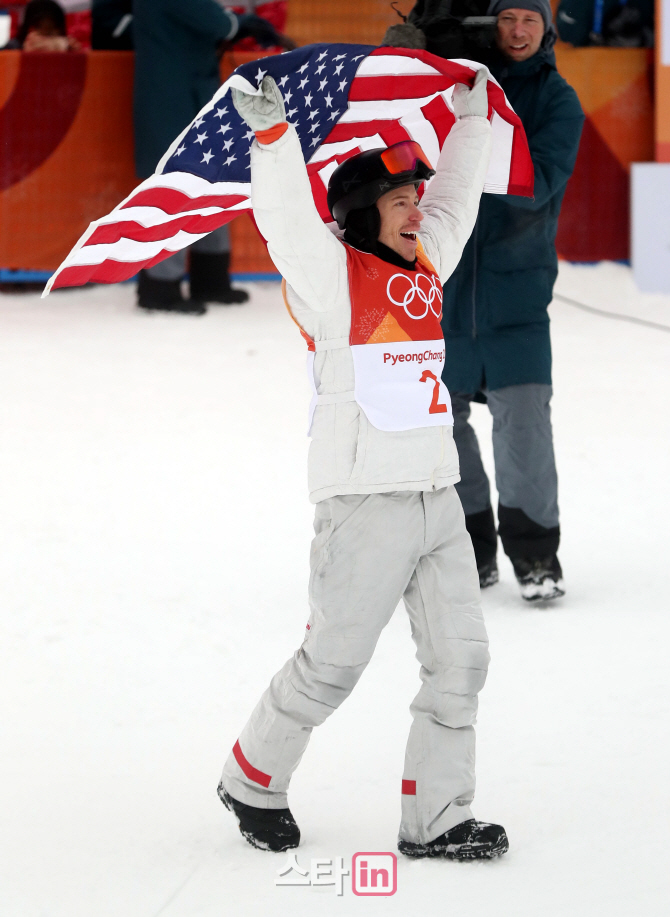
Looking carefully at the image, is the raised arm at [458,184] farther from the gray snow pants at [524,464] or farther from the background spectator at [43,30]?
the background spectator at [43,30]

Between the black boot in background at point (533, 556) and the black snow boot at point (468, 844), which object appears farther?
the black boot in background at point (533, 556)

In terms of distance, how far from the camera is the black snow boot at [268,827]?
2361 millimetres

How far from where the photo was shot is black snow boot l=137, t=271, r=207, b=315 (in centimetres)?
735

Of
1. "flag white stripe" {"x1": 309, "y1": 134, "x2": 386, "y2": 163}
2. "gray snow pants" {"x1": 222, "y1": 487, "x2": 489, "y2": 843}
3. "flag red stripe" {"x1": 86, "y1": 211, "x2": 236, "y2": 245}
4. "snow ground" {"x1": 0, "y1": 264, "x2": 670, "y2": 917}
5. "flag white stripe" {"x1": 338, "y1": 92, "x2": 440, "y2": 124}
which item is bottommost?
"snow ground" {"x1": 0, "y1": 264, "x2": 670, "y2": 917}

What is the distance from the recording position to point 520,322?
3834 mm

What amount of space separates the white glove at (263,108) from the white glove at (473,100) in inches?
34.4

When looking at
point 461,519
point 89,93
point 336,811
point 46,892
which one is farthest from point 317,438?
point 89,93

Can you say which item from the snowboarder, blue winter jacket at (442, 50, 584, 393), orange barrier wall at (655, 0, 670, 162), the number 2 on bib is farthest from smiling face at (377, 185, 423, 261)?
orange barrier wall at (655, 0, 670, 162)

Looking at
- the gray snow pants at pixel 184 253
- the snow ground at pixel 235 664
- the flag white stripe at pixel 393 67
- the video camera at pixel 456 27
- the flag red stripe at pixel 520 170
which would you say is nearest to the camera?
the snow ground at pixel 235 664

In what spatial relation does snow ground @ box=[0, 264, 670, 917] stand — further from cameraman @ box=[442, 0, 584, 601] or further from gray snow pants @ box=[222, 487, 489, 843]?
cameraman @ box=[442, 0, 584, 601]

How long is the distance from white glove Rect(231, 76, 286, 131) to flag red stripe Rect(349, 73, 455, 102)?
822 millimetres

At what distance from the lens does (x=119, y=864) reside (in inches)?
92.1

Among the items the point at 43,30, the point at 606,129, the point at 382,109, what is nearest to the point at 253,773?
the point at 382,109

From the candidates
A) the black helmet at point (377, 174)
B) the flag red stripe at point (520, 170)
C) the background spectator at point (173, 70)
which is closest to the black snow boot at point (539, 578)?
the flag red stripe at point (520, 170)
